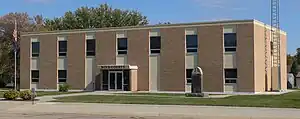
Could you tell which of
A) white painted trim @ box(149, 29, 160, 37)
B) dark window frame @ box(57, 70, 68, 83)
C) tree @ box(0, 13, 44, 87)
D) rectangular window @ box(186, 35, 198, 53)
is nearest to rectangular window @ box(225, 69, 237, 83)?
rectangular window @ box(186, 35, 198, 53)

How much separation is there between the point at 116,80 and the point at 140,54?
141 inches

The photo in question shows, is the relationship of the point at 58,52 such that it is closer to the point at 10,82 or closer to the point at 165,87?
the point at 165,87

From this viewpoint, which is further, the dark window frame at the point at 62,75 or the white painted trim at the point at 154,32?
the dark window frame at the point at 62,75

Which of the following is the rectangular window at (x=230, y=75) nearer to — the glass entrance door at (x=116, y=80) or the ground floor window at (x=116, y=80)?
the ground floor window at (x=116, y=80)

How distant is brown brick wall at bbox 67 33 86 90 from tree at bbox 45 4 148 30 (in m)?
24.0

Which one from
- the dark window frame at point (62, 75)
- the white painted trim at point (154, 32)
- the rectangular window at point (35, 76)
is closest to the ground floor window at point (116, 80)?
the white painted trim at point (154, 32)

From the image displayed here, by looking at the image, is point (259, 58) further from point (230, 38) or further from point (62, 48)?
point (62, 48)

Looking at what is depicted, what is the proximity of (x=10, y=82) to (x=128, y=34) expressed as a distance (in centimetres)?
3083

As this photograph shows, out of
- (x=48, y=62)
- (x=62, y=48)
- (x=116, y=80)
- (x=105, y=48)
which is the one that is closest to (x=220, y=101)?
(x=116, y=80)

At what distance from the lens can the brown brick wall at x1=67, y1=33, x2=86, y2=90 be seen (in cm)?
4909

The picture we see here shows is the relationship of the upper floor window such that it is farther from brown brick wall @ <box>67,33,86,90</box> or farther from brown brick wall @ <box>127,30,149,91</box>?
brown brick wall @ <box>67,33,86,90</box>

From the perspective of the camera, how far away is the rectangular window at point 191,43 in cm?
4384

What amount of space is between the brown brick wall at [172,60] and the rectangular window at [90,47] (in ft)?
25.7

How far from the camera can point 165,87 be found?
148 ft
